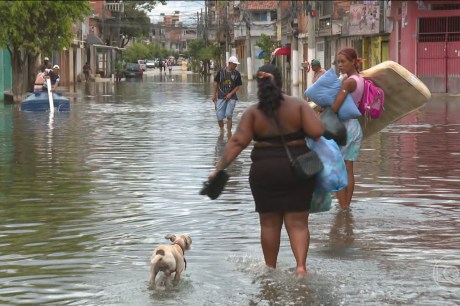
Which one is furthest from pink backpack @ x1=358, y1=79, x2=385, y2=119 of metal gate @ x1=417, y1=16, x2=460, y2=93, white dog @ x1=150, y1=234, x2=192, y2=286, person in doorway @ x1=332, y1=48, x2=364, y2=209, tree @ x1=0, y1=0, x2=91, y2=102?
metal gate @ x1=417, y1=16, x2=460, y2=93

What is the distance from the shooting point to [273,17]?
312 ft

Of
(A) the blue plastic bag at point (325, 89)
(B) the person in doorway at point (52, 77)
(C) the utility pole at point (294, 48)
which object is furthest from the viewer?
(C) the utility pole at point (294, 48)

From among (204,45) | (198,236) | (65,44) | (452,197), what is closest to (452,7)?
(65,44)

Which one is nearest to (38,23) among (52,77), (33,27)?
(33,27)

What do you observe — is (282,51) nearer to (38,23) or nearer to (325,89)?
(38,23)

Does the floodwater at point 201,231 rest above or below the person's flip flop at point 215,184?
below

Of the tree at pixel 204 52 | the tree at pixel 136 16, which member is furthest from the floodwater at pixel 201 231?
the tree at pixel 136 16

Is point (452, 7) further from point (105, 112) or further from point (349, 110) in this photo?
point (349, 110)

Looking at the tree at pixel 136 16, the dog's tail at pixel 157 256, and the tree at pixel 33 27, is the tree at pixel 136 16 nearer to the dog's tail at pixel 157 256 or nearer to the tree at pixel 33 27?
the tree at pixel 33 27

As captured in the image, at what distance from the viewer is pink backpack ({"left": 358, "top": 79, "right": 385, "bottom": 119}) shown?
9930 millimetres

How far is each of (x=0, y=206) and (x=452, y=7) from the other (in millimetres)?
33548

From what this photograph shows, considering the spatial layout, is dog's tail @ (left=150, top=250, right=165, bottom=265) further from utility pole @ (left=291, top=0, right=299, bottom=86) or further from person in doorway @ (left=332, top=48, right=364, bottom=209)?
utility pole @ (left=291, top=0, right=299, bottom=86)

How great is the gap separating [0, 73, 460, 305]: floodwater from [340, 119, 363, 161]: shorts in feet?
1.96

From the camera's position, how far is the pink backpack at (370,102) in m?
9.93
